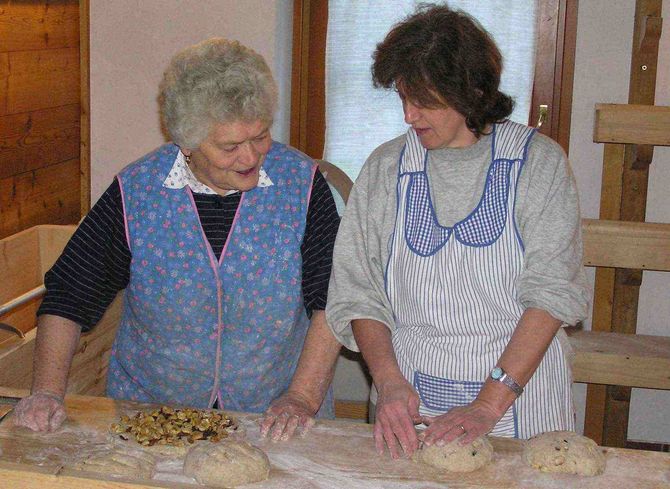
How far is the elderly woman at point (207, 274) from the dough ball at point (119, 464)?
1.05 ft

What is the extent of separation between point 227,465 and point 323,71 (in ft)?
7.83

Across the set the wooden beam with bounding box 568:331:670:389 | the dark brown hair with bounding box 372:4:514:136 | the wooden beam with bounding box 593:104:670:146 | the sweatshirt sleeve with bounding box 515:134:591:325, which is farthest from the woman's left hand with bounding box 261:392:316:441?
the wooden beam with bounding box 593:104:670:146

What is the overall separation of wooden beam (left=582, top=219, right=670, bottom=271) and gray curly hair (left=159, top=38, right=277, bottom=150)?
5.50 ft

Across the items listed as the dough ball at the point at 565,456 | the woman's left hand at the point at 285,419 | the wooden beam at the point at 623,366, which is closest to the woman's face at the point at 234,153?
the woman's left hand at the point at 285,419

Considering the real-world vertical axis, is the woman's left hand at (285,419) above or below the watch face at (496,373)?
below

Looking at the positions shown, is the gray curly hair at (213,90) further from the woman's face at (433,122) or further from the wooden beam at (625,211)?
the wooden beam at (625,211)

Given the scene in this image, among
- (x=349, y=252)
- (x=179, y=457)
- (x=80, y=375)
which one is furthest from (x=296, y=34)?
(x=179, y=457)

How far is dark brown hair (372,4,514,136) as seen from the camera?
1.68 m

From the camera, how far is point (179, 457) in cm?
166

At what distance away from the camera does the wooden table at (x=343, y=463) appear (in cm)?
154

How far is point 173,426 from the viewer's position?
1.73 meters

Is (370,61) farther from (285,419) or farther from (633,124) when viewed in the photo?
(285,419)

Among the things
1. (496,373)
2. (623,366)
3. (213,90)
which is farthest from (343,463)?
(623,366)

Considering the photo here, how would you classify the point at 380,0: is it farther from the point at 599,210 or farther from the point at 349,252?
the point at 349,252
